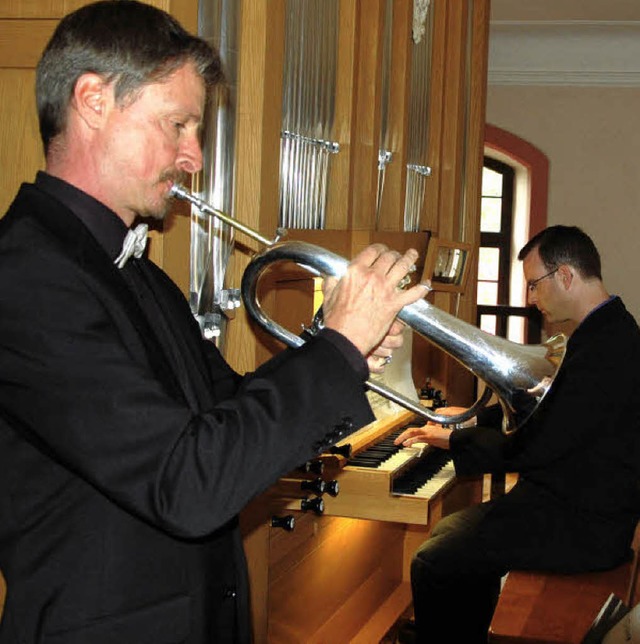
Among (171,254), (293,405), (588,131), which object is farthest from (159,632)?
(588,131)

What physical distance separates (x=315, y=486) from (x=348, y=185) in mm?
1133

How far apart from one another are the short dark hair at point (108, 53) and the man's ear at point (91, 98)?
1 centimetres

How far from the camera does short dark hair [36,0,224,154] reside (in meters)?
1.67

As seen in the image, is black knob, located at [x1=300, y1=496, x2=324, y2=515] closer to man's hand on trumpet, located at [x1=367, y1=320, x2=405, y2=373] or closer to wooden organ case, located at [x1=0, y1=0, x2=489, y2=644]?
wooden organ case, located at [x1=0, y1=0, x2=489, y2=644]

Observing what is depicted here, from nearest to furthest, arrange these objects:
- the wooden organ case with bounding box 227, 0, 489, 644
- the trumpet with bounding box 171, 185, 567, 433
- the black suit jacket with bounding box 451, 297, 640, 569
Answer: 1. the trumpet with bounding box 171, 185, 567, 433
2. the wooden organ case with bounding box 227, 0, 489, 644
3. the black suit jacket with bounding box 451, 297, 640, 569

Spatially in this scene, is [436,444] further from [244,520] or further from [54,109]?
[54,109]

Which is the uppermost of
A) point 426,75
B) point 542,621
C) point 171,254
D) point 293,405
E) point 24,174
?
point 426,75

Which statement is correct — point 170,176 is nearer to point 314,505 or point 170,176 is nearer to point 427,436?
point 314,505

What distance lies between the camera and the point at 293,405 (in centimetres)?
155

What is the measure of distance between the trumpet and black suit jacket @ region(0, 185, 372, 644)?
330 millimetres

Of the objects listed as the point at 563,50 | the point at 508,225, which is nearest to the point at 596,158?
the point at 563,50

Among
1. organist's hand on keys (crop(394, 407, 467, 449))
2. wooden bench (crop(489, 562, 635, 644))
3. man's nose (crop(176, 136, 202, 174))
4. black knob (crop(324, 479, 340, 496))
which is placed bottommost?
wooden bench (crop(489, 562, 635, 644))

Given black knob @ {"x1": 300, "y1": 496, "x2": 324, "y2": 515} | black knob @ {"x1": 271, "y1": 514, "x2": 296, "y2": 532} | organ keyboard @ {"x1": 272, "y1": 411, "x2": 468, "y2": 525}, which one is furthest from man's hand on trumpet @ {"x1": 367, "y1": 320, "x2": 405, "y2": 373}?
organ keyboard @ {"x1": 272, "y1": 411, "x2": 468, "y2": 525}

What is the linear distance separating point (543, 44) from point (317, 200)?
6.18 metres
